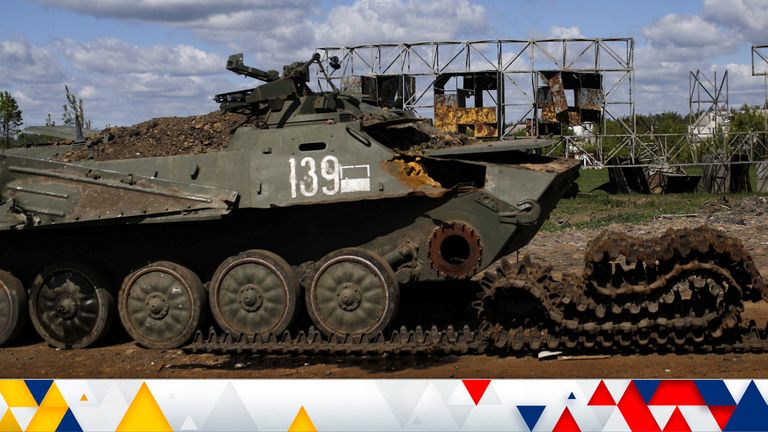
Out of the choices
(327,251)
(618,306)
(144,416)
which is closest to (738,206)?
(618,306)

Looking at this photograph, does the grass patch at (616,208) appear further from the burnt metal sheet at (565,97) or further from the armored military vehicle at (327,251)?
the armored military vehicle at (327,251)

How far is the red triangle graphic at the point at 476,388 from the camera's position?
4871 mm

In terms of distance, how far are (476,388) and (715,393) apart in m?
1.16

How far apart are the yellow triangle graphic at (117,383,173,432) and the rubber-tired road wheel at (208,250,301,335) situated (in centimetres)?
582

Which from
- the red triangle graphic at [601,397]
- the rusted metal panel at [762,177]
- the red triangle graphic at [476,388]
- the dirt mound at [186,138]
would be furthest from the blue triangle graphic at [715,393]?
the rusted metal panel at [762,177]

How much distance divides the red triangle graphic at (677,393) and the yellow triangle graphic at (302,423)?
5.65 ft

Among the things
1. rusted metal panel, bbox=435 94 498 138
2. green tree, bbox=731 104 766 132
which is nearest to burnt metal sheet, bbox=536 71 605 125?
rusted metal panel, bbox=435 94 498 138

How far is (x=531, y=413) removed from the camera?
486 centimetres

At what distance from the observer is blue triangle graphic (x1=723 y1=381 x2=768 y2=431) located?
466 cm

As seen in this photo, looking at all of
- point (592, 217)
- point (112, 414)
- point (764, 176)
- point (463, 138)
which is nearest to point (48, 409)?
point (112, 414)

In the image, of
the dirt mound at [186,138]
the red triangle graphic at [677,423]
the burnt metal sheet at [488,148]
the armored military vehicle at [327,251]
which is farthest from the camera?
the dirt mound at [186,138]

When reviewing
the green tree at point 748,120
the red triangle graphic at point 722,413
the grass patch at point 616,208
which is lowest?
the grass patch at point 616,208

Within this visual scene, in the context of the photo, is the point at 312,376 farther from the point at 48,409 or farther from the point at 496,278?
the point at 48,409

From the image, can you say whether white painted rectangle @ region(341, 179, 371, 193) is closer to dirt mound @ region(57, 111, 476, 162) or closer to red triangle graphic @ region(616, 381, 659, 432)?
dirt mound @ region(57, 111, 476, 162)
